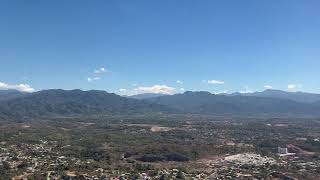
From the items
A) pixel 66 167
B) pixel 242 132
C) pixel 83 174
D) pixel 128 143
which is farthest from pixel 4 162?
pixel 242 132

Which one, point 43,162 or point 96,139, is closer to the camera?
point 43,162

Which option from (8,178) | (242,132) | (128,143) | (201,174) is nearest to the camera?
(8,178)

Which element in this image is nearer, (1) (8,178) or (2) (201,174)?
(1) (8,178)

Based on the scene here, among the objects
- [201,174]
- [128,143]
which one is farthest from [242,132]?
[201,174]

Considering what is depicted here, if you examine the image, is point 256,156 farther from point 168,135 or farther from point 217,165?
point 168,135

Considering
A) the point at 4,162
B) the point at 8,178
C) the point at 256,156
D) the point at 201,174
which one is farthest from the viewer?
the point at 256,156

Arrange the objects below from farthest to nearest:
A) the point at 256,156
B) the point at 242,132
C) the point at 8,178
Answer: the point at 242,132
the point at 256,156
the point at 8,178

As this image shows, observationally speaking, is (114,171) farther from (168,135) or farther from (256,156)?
(168,135)

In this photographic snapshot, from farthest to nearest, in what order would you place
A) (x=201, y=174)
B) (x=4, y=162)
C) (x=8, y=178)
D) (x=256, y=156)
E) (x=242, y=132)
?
(x=242, y=132), (x=256, y=156), (x=4, y=162), (x=201, y=174), (x=8, y=178)

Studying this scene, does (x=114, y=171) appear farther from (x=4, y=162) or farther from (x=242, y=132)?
(x=242, y=132)
